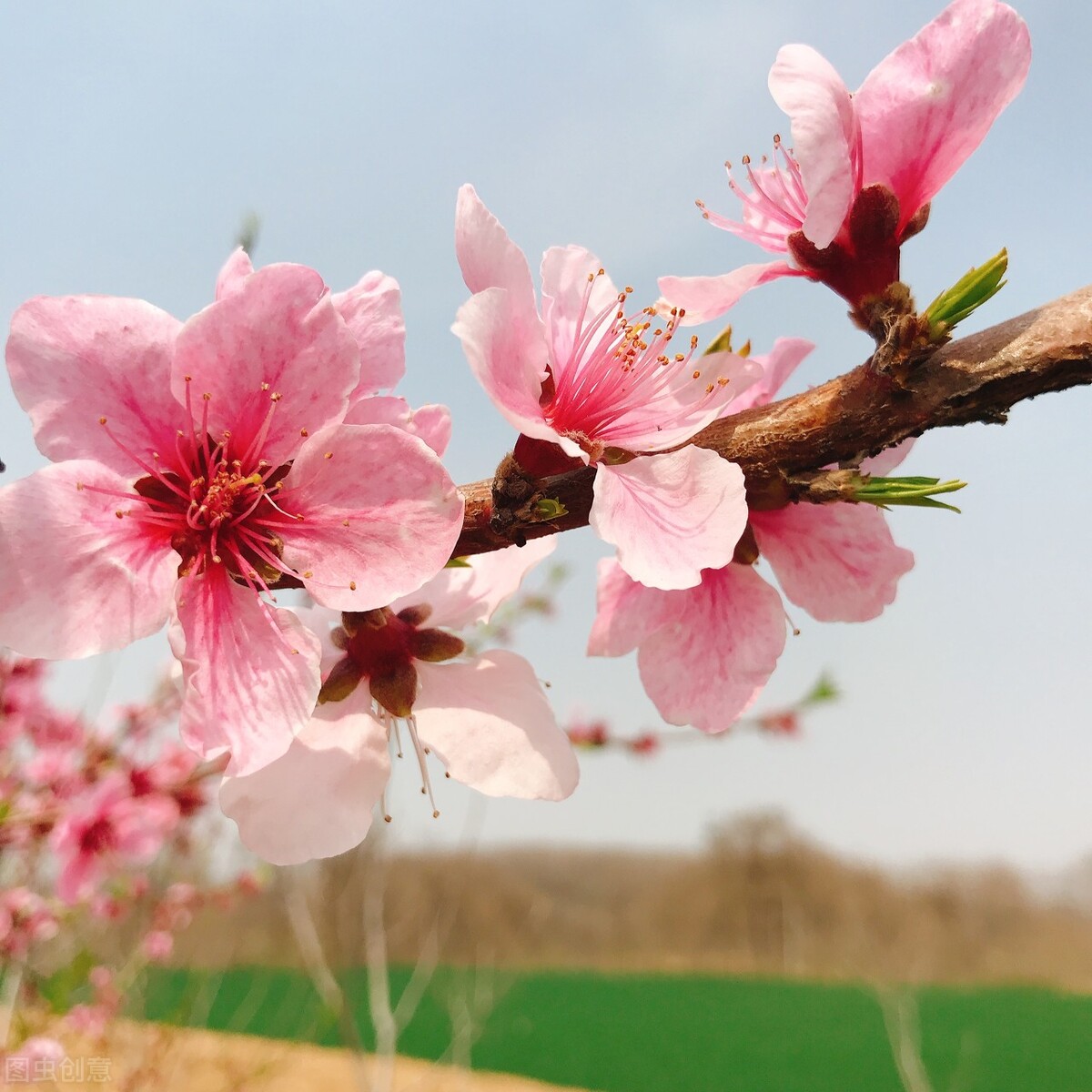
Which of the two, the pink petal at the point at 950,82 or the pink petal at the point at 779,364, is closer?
the pink petal at the point at 950,82

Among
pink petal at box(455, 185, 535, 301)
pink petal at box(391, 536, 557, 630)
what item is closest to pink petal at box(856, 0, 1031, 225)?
pink petal at box(455, 185, 535, 301)

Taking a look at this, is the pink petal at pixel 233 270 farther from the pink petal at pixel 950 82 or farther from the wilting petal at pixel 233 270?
the pink petal at pixel 950 82

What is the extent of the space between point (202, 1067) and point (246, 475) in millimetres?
7375

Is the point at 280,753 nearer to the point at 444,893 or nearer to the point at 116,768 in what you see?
the point at 116,768

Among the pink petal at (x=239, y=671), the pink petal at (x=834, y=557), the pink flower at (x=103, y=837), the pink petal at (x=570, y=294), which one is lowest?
the pink flower at (x=103, y=837)

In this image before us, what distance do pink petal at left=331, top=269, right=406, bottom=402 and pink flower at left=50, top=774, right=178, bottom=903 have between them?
1.52 m

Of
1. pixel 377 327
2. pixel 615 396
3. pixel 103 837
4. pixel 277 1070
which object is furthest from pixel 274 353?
pixel 277 1070

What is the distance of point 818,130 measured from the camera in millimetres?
471

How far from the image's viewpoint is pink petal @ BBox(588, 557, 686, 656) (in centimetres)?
62

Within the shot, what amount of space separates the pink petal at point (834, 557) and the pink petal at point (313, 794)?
310 millimetres

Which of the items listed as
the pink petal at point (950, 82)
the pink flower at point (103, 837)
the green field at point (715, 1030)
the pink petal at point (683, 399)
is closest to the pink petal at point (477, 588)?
the pink petal at point (683, 399)

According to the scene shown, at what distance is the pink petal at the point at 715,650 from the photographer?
1.95 feet

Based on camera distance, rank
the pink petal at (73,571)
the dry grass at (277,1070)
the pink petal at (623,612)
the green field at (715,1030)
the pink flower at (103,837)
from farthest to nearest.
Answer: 1. the green field at (715,1030)
2. the dry grass at (277,1070)
3. the pink flower at (103,837)
4. the pink petal at (623,612)
5. the pink petal at (73,571)

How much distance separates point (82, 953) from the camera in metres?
2.78
